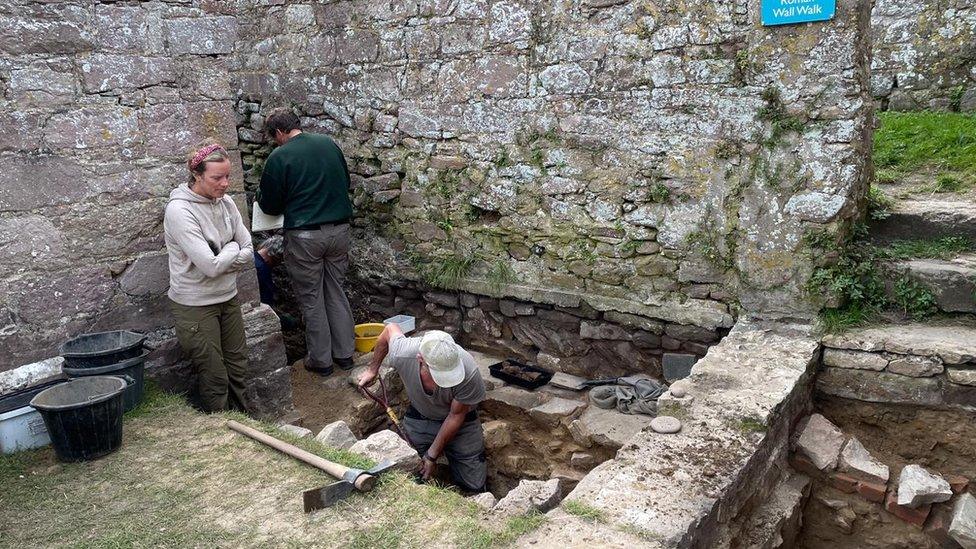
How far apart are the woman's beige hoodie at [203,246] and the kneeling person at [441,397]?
3.88 feet

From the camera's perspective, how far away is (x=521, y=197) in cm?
568

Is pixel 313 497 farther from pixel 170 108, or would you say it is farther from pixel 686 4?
pixel 686 4

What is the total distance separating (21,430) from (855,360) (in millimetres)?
4582

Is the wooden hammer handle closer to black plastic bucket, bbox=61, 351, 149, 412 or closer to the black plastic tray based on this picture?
black plastic bucket, bbox=61, 351, 149, 412

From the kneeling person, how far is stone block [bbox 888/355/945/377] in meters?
2.45

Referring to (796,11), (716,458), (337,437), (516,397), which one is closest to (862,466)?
(716,458)

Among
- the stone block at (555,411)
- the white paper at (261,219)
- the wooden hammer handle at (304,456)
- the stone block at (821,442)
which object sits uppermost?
the white paper at (261,219)

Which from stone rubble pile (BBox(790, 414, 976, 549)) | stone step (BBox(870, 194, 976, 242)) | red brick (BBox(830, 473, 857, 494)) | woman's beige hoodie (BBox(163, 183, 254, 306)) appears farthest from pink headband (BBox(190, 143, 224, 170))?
stone step (BBox(870, 194, 976, 242))

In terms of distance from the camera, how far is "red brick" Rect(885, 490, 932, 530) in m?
3.90

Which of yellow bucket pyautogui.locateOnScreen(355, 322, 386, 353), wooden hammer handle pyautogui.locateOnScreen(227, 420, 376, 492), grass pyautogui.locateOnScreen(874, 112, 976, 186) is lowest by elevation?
yellow bucket pyautogui.locateOnScreen(355, 322, 386, 353)

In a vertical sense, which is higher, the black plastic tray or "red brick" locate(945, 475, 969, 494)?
the black plastic tray

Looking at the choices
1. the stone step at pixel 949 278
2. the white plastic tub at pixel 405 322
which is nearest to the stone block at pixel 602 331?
the white plastic tub at pixel 405 322

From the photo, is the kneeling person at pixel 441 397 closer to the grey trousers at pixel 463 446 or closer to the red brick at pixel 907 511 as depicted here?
the grey trousers at pixel 463 446

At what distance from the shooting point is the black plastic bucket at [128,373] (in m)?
3.80
